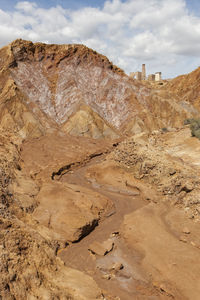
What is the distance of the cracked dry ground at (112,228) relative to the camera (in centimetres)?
586

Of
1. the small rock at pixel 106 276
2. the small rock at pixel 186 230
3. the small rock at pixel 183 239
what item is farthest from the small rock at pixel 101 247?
the small rock at pixel 186 230

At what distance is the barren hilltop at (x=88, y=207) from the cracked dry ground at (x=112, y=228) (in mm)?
33

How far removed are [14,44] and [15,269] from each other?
3139 cm

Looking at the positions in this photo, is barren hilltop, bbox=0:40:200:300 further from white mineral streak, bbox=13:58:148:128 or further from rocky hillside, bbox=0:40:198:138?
white mineral streak, bbox=13:58:148:128

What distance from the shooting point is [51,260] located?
621 cm

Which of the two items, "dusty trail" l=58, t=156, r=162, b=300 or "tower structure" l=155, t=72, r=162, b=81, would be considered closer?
"dusty trail" l=58, t=156, r=162, b=300

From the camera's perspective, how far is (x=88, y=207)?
1016cm

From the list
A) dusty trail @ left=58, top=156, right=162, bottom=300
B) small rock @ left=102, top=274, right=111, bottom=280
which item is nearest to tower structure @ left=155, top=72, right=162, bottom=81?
dusty trail @ left=58, top=156, right=162, bottom=300

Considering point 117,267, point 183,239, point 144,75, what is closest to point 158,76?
point 144,75

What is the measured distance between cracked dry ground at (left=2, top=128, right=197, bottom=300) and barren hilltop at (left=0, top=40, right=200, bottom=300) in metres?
0.03

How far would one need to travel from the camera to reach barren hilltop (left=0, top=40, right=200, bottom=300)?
5910 mm

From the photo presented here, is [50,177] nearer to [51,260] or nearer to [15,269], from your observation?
[51,260]

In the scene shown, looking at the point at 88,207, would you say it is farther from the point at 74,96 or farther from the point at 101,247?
the point at 74,96

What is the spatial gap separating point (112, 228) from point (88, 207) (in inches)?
54.3
